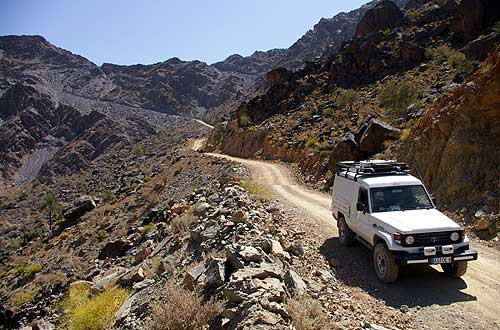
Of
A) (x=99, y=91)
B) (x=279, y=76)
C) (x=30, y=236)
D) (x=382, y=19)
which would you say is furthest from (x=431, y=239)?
(x=99, y=91)

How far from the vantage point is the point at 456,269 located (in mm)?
7852

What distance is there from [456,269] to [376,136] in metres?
14.2

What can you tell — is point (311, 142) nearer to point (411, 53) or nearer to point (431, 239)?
point (411, 53)

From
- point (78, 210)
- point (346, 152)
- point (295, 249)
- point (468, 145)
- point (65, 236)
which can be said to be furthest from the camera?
point (78, 210)

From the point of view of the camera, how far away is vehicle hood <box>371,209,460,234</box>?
24.8 feet

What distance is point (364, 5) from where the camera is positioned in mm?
166500

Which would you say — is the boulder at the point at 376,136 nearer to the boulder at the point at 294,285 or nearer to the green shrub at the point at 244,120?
the boulder at the point at 294,285

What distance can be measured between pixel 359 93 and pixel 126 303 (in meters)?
38.8

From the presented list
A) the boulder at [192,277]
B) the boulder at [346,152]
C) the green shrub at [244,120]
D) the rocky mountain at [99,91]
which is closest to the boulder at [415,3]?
the rocky mountain at [99,91]

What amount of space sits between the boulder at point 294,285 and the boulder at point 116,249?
1468 cm

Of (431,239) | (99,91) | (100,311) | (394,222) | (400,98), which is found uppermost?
(99,91)

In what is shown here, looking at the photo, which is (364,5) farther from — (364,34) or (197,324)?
(197,324)

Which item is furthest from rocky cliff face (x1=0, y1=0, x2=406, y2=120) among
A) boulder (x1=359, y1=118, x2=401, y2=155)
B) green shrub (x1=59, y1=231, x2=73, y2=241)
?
boulder (x1=359, y1=118, x2=401, y2=155)

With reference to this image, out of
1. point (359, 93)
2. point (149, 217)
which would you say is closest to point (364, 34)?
point (359, 93)
